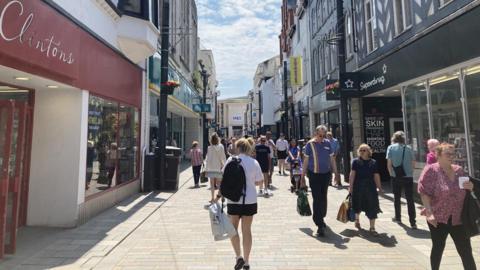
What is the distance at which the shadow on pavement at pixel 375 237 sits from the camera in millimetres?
5880

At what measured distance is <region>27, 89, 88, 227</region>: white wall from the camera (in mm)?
6969

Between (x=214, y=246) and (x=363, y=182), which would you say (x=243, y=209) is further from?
(x=363, y=182)

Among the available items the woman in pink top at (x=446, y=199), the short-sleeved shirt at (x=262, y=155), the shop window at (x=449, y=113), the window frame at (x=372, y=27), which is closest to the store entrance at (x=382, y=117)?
the window frame at (x=372, y=27)

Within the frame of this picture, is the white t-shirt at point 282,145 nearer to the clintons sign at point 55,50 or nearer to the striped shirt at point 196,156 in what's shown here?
the striped shirt at point 196,156

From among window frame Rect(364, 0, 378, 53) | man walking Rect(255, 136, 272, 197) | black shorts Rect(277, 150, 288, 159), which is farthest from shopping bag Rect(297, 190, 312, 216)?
black shorts Rect(277, 150, 288, 159)

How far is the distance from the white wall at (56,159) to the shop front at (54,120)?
2 cm

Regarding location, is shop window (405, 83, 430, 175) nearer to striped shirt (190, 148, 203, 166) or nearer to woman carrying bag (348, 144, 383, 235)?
woman carrying bag (348, 144, 383, 235)

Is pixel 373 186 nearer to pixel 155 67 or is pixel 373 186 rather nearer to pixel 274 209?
pixel 274 209

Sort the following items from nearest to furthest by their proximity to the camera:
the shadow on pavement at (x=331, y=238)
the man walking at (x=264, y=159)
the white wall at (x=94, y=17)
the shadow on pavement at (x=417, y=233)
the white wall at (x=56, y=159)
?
the shadow on pavement at (x=331, y=238) < the shadow on pavement at (x=417, y=233) < the white wall at (x=94, y=17) < the white wall at (x=56, y=159) < the man walking at (x=264, y=159)

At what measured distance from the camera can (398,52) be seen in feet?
33.3

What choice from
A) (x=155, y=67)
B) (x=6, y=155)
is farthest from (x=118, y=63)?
(x=6, y=155)

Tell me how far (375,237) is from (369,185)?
0.90 metres

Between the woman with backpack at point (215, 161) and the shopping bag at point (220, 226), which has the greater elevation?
the woman with backpack at point (215, 161)

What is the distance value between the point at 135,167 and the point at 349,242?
722 centimetres
